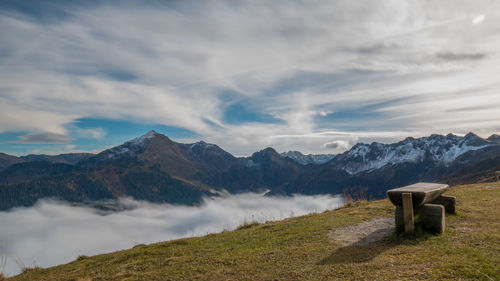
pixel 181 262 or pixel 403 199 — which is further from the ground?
pixel 403 199

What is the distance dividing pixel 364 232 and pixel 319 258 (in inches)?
164

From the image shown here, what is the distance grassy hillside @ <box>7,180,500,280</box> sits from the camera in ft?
22.9

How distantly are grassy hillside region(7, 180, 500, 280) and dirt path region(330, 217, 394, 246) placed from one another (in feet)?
1.51

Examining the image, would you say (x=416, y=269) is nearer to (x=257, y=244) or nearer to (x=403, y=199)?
(x=403, y=199)

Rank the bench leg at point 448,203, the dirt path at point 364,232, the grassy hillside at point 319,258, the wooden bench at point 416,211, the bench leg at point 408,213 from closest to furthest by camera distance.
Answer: the grassy hillside at point 319,258 → the bench leg at point 408,213 → the wooden bench at point 416,211 → the dirt path at point 364,232 → the bench leg at point 448,203

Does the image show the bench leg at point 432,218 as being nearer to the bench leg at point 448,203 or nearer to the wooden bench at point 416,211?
the wooden bench at point 416,211

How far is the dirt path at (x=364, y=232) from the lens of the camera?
10484 millimetres

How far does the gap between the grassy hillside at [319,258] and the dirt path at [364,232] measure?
461 millimetres

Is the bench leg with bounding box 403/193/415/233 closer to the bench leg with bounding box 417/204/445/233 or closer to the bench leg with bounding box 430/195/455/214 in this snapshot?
the bench leg with bounding box 417/204/445/233

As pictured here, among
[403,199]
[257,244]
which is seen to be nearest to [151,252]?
[257,244]

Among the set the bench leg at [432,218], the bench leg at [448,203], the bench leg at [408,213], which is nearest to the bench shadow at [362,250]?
the bench leg at [408,213]

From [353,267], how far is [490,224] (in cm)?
774

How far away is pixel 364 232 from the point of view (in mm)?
11719

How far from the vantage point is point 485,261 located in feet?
23.0
